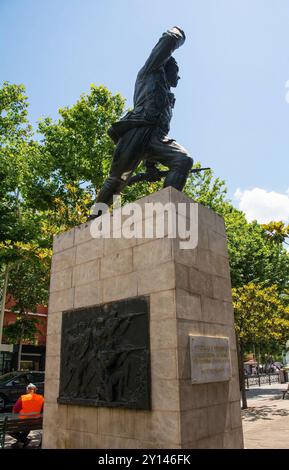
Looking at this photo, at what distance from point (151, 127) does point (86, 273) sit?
257cm

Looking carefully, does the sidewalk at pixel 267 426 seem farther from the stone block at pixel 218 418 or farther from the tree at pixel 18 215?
the tree at pixel 18 215

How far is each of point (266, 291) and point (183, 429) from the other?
15123mm

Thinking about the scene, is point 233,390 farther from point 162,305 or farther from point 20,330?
point 20,330

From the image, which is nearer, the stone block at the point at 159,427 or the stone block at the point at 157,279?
the stone block at the point at 159,427

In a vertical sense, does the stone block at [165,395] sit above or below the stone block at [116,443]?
above

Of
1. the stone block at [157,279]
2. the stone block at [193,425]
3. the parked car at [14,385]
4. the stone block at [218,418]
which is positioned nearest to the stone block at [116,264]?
the stone block at [157,279]

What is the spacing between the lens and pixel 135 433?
453cm

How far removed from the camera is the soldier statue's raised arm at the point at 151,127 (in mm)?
5961

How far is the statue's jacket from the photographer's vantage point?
5980 millimetres

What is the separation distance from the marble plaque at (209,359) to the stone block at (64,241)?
2925 millimetres

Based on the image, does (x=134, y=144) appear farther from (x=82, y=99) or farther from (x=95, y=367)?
(x=82, y=99)

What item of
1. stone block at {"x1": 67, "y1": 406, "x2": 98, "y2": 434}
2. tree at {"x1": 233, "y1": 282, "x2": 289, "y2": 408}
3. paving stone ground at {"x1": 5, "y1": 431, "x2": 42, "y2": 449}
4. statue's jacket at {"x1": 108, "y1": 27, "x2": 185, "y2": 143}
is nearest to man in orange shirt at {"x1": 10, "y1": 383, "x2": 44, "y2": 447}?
paving stone ground at {"x1": 5, "y1": 431, "x2": 42, "y2": 449}

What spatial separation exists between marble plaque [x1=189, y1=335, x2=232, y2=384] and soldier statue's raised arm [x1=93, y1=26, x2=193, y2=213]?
252 centimetres
